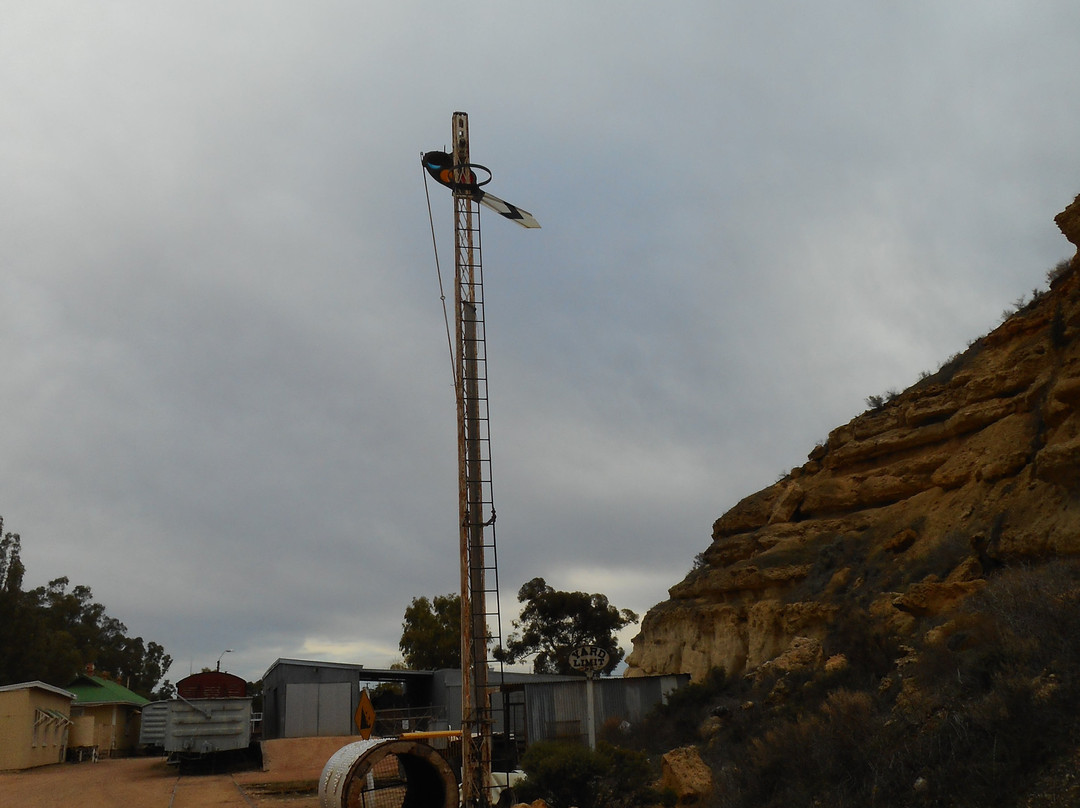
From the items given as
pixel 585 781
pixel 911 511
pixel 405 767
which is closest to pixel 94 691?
pixel 405 767

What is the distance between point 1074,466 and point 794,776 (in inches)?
380

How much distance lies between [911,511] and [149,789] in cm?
2378

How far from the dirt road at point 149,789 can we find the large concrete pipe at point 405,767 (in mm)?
3416

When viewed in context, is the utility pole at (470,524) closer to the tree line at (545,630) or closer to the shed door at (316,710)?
the shed door at (316,710)

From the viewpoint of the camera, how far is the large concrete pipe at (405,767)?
1534 cm

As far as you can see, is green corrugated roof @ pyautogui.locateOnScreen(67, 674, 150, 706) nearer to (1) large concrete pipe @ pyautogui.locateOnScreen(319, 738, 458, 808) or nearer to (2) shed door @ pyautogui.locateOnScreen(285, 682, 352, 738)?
(2) shed door @ pyautogui.locateOnScreen(285, 682, 352, 738)

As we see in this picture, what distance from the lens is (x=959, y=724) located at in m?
10.8

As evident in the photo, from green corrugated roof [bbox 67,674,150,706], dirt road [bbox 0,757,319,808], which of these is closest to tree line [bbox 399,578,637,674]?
green corrugated roof [bbox 67,674,150,706]

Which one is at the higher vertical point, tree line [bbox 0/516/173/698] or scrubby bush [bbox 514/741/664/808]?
tree line [bbox 0/516/173/698]

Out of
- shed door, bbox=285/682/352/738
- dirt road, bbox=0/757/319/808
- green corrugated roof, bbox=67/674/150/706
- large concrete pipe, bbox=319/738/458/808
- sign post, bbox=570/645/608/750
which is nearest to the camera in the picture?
large concrete pipe, bbox=319/738/458/808

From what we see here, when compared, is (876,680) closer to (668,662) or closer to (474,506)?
(474,506)

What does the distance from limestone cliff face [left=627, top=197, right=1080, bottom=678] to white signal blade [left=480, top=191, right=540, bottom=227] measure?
1247cm

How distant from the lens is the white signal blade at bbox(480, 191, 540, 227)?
1984 centimetres

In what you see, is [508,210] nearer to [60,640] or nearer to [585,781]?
[585,781]
